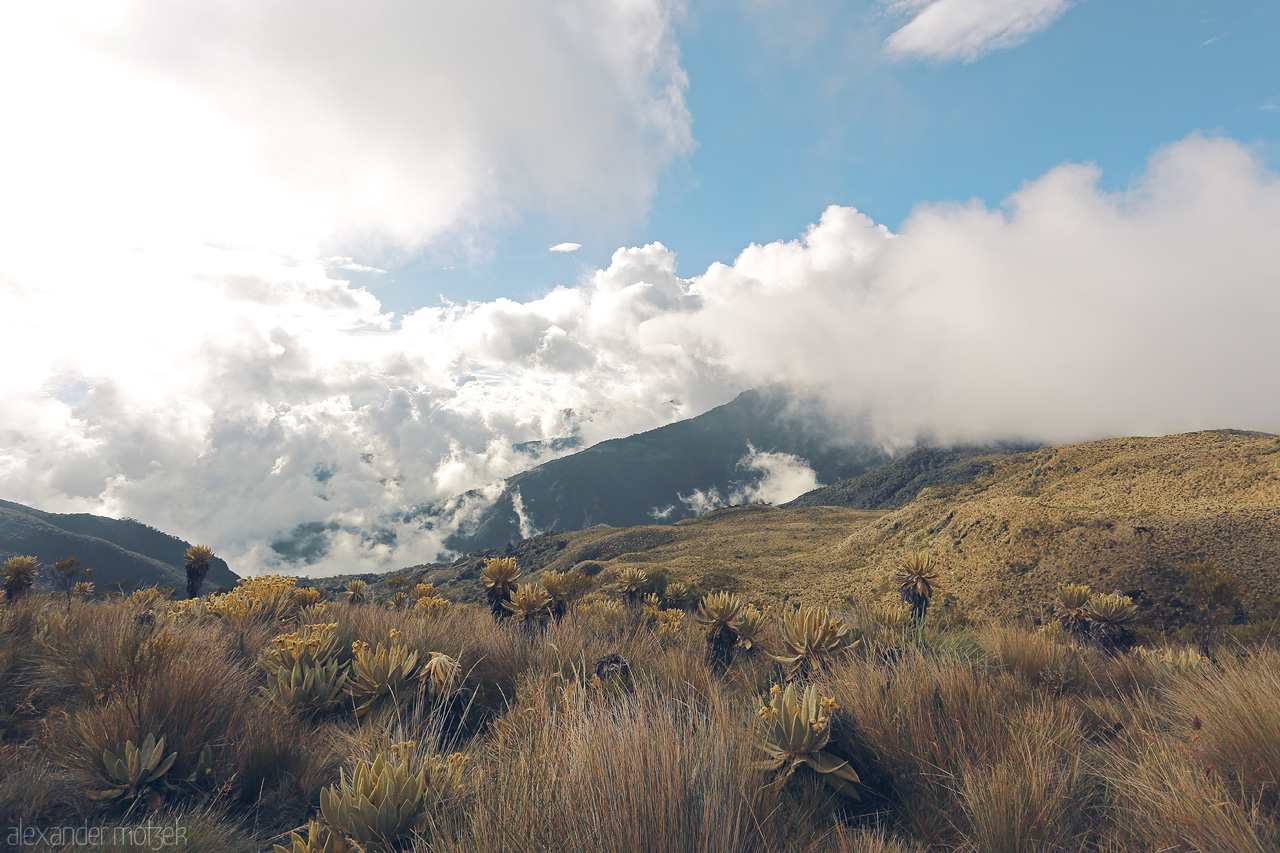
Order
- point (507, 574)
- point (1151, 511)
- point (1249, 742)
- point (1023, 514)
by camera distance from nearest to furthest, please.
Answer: point (1249, 742) → point (507, 574) → point (1151, 511) → point (1023, 514)

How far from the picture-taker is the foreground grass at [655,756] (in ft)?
8.00

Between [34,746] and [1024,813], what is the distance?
20.5 ft

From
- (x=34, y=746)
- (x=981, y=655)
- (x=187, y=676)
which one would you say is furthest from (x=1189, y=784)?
(x=34, y=746)

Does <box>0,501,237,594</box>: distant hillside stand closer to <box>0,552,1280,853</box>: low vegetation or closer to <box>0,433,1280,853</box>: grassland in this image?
<box>0,433,1280,853</box>: grassland

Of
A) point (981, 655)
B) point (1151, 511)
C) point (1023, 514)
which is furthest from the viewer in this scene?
point (1023, 514)

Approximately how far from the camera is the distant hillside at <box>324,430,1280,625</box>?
1038 inches

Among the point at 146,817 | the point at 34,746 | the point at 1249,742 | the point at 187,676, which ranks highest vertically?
the point at 187,676

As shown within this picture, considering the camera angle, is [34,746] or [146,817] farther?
[34,746]

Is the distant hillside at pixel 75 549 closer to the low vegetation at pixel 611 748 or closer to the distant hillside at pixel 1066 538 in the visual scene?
the distant hillside at pixel 1066 538

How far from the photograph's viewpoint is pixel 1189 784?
2.64 meters

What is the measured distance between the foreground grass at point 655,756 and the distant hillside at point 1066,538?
20.5 metres

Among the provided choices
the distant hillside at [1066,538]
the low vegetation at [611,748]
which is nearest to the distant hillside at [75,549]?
the distant hillside at [1066,538]

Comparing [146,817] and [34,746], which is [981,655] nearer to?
[146,817]

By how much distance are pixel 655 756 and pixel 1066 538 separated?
39.1 metres
